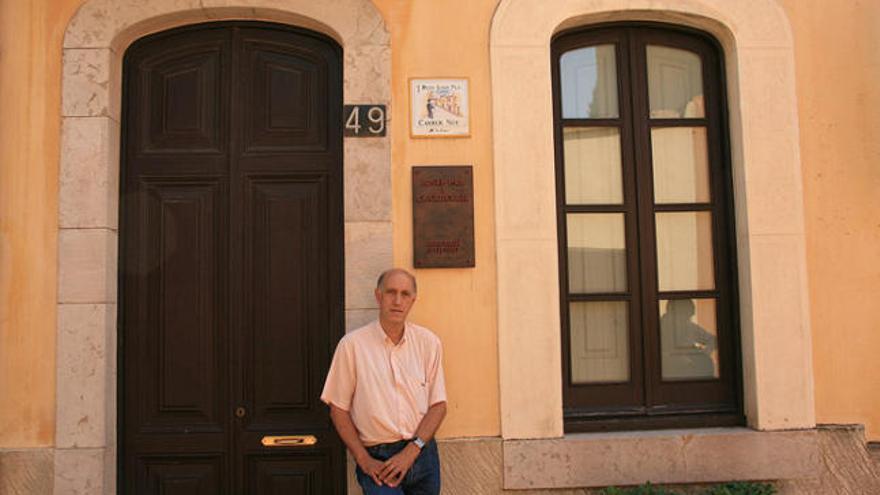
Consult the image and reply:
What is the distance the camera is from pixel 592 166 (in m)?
5.05

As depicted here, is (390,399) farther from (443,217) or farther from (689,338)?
(689,338)

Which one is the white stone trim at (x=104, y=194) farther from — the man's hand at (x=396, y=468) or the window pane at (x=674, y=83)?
the window pane at (x=674, y=83)

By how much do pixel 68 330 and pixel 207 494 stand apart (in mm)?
1354

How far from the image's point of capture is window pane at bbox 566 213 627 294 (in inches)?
197

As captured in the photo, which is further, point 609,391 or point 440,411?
point 609,391

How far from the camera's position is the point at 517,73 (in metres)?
4.77

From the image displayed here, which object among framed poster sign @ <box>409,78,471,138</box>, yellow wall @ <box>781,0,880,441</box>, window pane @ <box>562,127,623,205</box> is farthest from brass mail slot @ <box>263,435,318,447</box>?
yellow wall @ <box>781,0,880,441</box>

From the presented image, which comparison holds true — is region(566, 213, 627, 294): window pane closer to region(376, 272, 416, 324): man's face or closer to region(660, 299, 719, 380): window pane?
region(660, 299, 719, 380): window pane

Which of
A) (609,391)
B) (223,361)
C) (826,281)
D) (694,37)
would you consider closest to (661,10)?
(694,37)

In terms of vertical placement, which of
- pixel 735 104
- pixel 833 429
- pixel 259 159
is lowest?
pixel 833 429

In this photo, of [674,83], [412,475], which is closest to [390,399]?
[412,475]

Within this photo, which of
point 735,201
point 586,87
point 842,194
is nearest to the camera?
point 842,194

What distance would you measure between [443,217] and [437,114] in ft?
2.18

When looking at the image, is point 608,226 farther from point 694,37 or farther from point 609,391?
point 694,37
